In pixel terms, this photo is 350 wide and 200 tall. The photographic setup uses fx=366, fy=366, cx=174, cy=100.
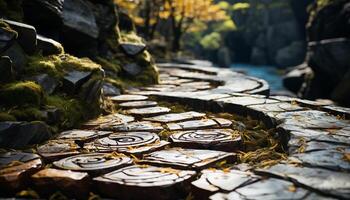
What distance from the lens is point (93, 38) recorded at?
7562 mm

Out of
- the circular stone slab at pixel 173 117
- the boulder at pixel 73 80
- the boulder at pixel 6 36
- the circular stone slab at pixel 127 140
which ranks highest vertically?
the boulder at pixel 6 36

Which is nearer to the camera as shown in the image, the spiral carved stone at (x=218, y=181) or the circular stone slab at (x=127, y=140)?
the spiral carved stone at (x=218, y=181)

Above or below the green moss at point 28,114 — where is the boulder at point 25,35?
above

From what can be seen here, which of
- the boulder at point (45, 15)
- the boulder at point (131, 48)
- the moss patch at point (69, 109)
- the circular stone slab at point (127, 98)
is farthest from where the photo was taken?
the boulder at point (131, 48)

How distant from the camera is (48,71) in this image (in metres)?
4.87

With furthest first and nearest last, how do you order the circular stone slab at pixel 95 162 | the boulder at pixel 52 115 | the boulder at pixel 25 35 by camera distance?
the boulder at pixel 25 35, the boulder at pixel 52 115, the circular stone slab at pixel 95 162

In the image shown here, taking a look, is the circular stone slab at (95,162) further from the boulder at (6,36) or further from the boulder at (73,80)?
the boulder at (6,36)

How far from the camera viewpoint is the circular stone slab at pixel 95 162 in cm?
302

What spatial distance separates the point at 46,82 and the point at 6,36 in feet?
2.40

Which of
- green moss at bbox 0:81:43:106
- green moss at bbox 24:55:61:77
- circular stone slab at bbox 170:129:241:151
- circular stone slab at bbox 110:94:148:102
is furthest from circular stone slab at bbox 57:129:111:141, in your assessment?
circular stone slab at bbox 110:94:148:102

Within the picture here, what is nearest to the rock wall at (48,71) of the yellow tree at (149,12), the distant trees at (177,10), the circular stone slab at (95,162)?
the circular stone slab at (95,162)

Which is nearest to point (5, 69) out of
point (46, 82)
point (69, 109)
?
point (46, 82)

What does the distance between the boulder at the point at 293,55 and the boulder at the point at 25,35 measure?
40.1 m

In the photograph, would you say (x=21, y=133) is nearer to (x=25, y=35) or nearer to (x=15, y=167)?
(x=15, y=167)
